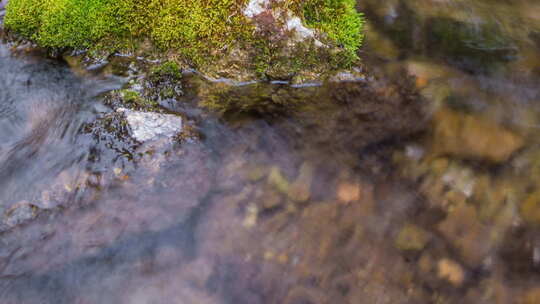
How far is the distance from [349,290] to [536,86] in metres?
3.04

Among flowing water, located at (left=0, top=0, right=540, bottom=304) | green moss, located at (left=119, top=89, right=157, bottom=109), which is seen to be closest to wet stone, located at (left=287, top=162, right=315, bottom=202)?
flowing water, located at (left=0, top=0, right=540, bottom=304)

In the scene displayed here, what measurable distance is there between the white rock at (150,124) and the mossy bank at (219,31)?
712mm

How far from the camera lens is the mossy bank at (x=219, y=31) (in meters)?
3.78

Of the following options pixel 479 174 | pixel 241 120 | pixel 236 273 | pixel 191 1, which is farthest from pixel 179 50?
pixel 479 174

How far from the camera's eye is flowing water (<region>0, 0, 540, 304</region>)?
2.91m

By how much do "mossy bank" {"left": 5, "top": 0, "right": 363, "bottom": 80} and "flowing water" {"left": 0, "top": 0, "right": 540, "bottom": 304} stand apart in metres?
0.24

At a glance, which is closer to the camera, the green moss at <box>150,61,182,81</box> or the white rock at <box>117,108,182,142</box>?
the white rock at <box>117,108,182,142</box>

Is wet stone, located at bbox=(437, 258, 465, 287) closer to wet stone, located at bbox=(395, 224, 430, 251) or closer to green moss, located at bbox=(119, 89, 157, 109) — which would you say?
wet stone, located at bbox=(395, 224, 430, 251)

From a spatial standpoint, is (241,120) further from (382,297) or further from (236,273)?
(382,297)

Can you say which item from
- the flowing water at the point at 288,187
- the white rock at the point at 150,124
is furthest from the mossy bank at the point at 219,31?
the white rock at the point at 150,124

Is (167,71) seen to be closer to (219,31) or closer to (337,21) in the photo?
(219,31)

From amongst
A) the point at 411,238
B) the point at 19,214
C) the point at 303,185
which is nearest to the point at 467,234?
the point at 411,238

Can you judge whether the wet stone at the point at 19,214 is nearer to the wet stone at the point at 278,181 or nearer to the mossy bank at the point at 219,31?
the mossy bank at the point at 219,31

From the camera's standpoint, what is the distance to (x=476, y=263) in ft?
9.95
